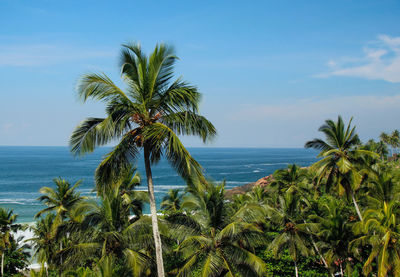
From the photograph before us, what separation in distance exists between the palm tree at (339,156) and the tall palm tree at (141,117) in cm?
1353

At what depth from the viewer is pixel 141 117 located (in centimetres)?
882

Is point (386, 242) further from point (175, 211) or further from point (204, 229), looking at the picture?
point (175, 211)

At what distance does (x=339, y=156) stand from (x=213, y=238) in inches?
457

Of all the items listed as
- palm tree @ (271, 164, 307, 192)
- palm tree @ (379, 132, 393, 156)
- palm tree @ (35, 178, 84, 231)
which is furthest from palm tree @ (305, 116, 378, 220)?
palm tree @ (379, 132, 393, 156)

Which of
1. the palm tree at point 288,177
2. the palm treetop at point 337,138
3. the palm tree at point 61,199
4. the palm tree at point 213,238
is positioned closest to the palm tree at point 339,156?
the palm treetop at point 337,138

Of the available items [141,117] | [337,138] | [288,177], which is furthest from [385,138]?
[141,117]

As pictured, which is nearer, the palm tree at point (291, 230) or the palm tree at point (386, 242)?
the palm tree at point (386, 242)

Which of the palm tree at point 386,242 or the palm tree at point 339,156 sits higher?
the palm tree at point 339,156

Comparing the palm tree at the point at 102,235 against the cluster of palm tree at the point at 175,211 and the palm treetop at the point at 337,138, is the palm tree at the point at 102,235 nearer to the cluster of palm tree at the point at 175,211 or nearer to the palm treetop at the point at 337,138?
the cluster of palm tree at the point at 175,211

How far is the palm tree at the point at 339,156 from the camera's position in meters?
19.8

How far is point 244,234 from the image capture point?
13.0 metres

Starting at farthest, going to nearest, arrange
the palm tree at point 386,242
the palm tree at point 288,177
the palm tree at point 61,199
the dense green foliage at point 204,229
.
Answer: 1. the palm tree at point 288,177
2. the palm tree at point 61,199
3. the palm tree at point 386,242
4. the dense green foliage at point 204,229

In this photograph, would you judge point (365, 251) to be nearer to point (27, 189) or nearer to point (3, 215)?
point (3, 215)

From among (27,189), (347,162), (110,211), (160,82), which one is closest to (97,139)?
(160,82)
